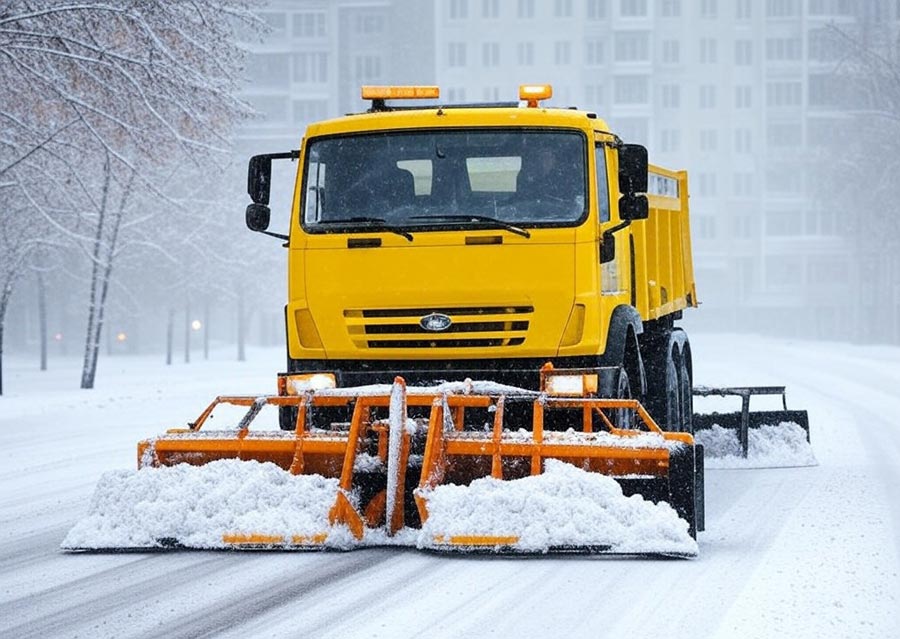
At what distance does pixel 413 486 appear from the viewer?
8.88 metres

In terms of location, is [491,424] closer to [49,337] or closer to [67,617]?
[67,617]

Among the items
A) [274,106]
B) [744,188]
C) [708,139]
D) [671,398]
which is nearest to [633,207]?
[671,398]

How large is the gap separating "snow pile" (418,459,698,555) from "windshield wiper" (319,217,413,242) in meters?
2.17

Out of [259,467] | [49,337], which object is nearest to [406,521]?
[259,467]

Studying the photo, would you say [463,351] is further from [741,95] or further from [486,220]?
[741,95]

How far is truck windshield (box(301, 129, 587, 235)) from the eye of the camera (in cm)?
984

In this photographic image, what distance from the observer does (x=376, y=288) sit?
9.73 metres

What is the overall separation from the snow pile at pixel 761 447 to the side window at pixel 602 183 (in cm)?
439

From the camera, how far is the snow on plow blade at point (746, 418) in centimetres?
1412

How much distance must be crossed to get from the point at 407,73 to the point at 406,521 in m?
113

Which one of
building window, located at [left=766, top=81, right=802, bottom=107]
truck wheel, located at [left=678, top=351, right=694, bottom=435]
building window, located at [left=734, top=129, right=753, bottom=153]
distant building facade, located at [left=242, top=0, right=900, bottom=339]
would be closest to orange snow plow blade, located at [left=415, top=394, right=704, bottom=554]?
truck wheel, located at [left=678, top=351, right=694, bottom=435]

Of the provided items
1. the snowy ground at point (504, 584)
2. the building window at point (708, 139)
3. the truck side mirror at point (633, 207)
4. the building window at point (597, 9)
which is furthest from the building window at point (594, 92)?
the truck side mirror at point (633, 207)

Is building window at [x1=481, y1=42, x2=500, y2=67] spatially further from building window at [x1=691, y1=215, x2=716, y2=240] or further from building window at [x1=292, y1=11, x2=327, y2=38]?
building window at [x1=691, y1=215, x2=716, y2=240]

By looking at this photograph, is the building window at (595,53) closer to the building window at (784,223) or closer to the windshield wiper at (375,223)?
the building window at (784,223)
